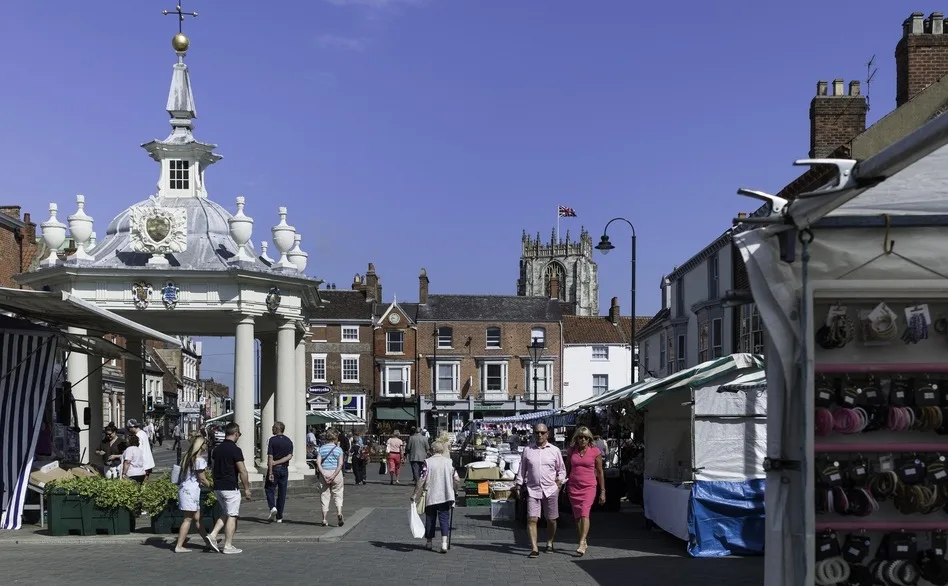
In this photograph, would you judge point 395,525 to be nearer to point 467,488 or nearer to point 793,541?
point 467,488

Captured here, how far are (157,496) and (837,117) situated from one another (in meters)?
21.9

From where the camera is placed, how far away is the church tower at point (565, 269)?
509 ft

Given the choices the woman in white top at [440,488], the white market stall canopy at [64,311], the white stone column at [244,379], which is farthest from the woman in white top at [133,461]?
the woman in white top at [440,488]

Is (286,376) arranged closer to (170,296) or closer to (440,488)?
(170,296)

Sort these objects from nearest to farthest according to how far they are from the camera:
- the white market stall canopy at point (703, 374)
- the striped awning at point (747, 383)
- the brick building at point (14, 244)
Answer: the striped awning at point (747, 383)
the white market stall canopy at point (703, 374)
the brick building at point (14, 244)

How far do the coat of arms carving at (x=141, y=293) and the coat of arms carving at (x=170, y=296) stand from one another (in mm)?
306

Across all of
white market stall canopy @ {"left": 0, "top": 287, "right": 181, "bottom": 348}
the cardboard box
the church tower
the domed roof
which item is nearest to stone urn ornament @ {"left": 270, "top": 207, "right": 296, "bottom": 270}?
the domed roof

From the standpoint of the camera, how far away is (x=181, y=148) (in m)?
27.5

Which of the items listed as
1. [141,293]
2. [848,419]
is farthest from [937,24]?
[848,419]

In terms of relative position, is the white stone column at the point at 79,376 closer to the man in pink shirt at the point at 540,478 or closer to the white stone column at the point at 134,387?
the white stone column at the point at 134,387

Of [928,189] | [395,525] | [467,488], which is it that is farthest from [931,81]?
[928,189]

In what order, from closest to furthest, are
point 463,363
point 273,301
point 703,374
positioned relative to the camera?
1. point 703,374
2. point 273,301
3. point 463,363

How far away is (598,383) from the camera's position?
78.9 m

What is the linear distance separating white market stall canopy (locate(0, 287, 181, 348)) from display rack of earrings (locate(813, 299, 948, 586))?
1012 centimetres
